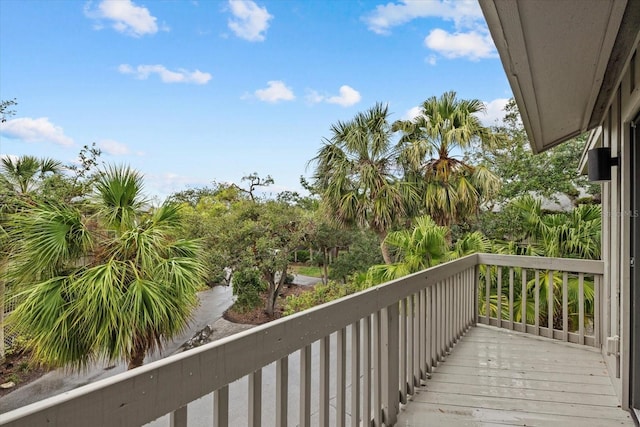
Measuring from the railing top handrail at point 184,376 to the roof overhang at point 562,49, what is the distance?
120 centimetres

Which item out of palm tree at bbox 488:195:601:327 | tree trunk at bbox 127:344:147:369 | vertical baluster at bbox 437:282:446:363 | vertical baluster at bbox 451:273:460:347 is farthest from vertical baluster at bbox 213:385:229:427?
tree trunk at bbox 127:344:147:369

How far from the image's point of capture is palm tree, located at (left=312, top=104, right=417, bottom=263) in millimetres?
9156

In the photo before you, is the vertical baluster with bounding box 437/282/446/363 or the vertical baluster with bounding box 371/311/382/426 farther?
the vertical baluster with bounding box 437/282/446/363

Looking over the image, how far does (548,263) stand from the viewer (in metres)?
3.51

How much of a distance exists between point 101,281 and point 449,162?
7664 millimetres

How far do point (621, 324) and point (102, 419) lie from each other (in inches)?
103

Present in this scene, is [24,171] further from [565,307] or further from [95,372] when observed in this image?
[565,307]

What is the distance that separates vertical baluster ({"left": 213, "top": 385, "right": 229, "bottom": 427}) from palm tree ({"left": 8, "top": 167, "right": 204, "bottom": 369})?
407 centimetres

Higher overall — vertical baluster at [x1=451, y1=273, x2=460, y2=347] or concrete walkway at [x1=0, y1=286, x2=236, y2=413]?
vertical baluster at [x1=451, y1=273, x2=460, y2=347]

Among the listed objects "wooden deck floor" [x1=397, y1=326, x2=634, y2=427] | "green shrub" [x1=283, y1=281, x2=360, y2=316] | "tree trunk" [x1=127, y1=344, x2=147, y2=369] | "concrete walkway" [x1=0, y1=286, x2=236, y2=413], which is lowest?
"concrete walkway" [x1=0, y1=286, x2=236, y2=413]

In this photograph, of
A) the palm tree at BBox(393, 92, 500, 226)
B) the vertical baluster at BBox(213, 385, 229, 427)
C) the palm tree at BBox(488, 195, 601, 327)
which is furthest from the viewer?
the palm tree at BBox(393, 92, 500, 226)

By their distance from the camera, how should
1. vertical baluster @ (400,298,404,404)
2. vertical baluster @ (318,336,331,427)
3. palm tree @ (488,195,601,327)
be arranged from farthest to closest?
palm tree @ (488,195,601,327), vertical baluster @ (400,298,404,404), vertical baluster @ (318,336,331,427)

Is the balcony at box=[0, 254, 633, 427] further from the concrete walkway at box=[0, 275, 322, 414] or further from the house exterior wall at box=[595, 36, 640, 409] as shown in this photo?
the concrete walkway at box=[0, 275, 322, 414]

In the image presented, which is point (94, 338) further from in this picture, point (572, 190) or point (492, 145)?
point (572, 190)
